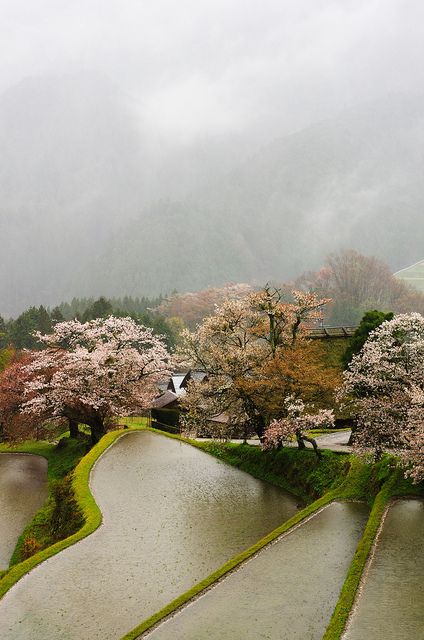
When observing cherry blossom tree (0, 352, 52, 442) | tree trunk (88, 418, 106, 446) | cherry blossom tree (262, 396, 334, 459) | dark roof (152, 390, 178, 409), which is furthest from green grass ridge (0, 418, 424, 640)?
dark roof (152, 390, 178, 409)

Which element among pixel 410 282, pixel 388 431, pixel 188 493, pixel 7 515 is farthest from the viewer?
pixel 410 282

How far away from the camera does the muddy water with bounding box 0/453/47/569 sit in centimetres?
2391

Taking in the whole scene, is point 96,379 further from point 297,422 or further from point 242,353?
point 297,422

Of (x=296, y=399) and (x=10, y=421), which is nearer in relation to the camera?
(x=296, y=399)

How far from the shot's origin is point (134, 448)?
107ft

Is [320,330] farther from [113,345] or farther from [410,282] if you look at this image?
[410,282]

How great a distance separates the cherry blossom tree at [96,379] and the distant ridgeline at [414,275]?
2929 inches

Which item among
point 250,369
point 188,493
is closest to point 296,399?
point 250,369

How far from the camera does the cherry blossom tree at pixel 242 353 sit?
29.2 meters

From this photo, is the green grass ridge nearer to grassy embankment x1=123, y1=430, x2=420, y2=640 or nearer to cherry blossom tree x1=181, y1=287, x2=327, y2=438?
grassy embankment x1=123, y1=430, x2=420, y2=640

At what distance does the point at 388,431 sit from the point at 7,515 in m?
18.5

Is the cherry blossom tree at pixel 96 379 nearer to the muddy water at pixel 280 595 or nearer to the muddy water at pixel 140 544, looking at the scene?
the muddy water at pixel 140 544

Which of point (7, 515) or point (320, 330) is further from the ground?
point (320, 330)

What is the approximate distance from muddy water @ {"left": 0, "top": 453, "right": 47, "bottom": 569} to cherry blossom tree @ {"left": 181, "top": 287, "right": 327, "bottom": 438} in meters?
9.60
